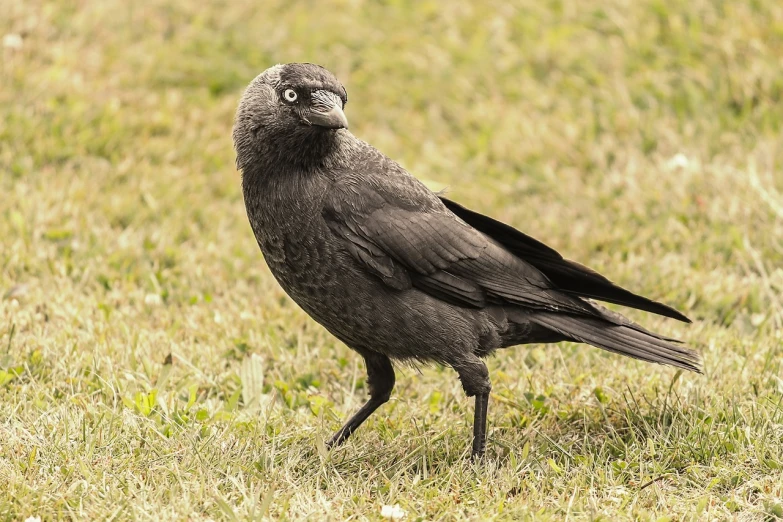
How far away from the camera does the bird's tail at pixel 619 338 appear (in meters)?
4.32

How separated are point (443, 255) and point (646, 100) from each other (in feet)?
13.4

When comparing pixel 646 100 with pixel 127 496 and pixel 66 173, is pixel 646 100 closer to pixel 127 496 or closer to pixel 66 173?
pixel 66 173

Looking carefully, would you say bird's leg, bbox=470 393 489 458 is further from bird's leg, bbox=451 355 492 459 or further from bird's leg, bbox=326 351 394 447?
bird's leg, bbox=326 351 394 447

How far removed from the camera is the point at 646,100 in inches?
307

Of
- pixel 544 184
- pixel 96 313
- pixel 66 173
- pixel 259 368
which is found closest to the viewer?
pixel 259 368

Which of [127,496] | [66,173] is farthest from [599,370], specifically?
[66,173]

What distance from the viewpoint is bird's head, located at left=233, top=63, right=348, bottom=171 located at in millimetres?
4152

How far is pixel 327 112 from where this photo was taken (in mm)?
4113

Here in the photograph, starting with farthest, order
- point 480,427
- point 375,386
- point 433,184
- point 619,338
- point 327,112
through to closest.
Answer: point 433,184 → point 375,386 → point 619,338 → point 480,427 → point 327,112

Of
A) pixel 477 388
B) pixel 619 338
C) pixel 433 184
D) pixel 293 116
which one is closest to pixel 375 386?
pixel 477 388

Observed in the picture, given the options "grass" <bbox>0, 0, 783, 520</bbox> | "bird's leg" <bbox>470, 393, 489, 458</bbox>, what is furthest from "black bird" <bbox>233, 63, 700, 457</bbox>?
"grass" <bbox>0, 0, 783, 520</bbox>

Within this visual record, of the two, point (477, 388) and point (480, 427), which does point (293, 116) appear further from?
point (480, 427)

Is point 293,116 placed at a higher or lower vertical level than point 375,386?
higher

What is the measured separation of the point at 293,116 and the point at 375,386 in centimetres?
128
